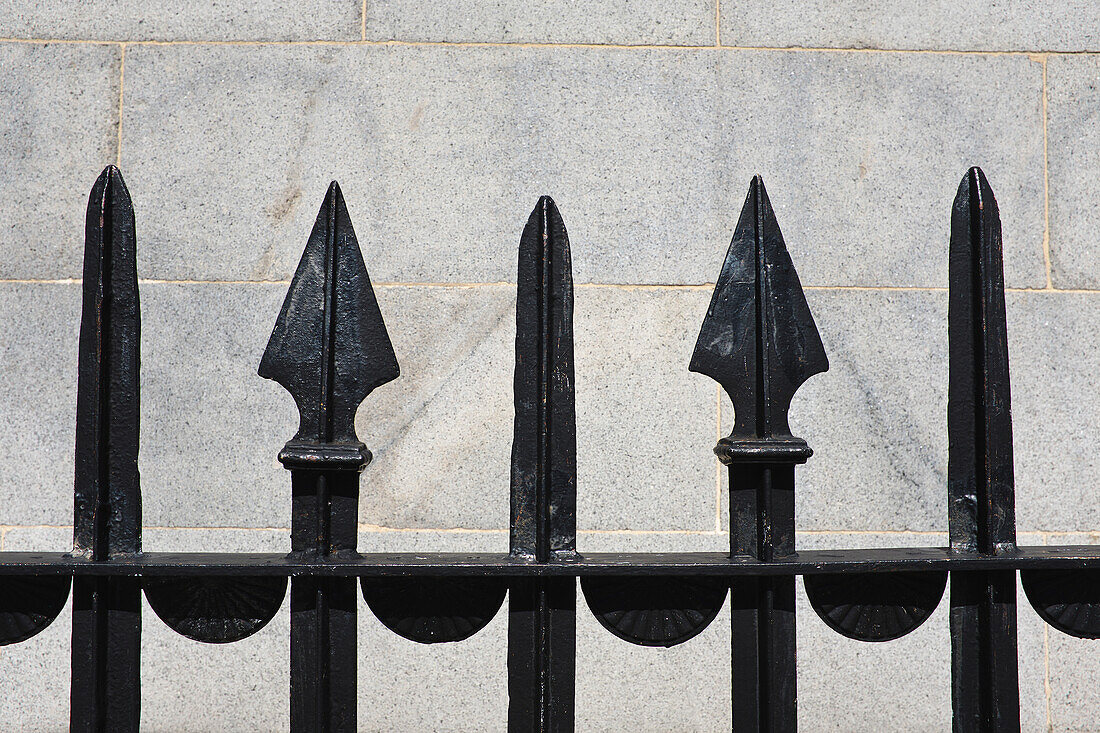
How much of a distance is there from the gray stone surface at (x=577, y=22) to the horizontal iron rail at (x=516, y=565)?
232 centimetres

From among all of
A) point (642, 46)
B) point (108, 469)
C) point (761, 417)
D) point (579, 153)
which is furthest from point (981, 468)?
point (642, 46)

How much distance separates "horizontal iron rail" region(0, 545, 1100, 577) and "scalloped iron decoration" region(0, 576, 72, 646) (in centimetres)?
3

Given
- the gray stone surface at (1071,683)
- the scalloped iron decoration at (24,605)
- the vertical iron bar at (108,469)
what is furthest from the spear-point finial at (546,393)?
the gray stone surface at (1071,683)

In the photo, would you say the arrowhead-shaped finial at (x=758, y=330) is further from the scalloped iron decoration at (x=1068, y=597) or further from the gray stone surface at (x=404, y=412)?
the gray stone surface at (x=404, y=412)

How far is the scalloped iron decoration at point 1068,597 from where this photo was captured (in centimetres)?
111

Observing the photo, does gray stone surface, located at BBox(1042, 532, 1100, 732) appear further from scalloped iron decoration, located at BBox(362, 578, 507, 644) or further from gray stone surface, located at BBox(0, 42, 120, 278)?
gray stone surface, located at BBox(0, 42, 120, 278)

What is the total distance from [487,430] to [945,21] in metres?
2.33

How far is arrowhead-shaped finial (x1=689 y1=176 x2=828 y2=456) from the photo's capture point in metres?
1.10

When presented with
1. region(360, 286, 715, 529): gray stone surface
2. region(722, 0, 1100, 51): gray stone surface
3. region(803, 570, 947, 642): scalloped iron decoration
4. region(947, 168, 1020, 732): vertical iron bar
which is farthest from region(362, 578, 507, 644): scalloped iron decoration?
region(722, 0, 1100, 51): gray stone surface

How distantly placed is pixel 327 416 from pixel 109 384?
327 millimetres

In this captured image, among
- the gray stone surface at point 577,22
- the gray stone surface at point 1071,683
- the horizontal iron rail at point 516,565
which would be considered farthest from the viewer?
the gray stone surface at point 577,22

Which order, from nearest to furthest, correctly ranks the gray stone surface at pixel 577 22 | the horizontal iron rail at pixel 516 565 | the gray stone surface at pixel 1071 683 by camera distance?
the horizontal iron rail at pixel 516 565, the gray stone surface at pixel 1071 683, the gray stone surface at pixel 577 22

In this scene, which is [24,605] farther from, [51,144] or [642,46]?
[642,46]

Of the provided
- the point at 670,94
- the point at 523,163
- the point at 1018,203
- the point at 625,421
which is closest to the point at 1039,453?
the point at 1018,203
